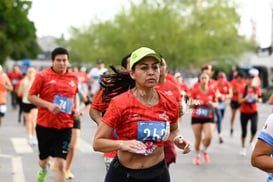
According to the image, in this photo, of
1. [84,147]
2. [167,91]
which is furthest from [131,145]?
[84,147]

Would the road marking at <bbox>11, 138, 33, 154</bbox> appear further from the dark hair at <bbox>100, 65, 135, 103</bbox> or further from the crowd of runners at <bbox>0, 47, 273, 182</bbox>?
the dark hair at <bbox>100, 65, 135, 103</bbox>

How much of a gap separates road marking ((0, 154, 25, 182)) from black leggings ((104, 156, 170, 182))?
480cm

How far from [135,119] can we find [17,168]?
6.21 meters

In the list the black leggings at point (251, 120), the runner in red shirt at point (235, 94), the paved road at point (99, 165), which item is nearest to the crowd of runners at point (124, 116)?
the paved road at point (99, 165)

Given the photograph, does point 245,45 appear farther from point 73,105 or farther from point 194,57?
point 73,105

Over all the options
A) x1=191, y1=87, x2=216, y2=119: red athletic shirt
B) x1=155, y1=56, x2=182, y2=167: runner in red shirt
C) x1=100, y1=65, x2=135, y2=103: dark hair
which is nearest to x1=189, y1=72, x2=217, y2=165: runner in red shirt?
x1=191, y1=87, x2=216, y2=119: red athletic shirt

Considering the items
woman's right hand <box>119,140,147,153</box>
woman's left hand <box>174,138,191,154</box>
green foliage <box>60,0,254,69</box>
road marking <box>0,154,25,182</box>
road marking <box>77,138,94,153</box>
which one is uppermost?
green foliage <box>60,0,254,69</box>

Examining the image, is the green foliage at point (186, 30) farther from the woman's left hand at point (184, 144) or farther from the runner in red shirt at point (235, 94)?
the woman's left hand at point (184, 144)

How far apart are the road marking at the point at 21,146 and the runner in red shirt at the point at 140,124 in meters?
8.06

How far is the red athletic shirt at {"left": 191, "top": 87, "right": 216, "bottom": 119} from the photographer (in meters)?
11.0

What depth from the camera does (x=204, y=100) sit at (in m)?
11.2

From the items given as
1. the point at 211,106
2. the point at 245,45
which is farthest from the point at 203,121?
the point at 245,45

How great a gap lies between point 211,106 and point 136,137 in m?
6.80

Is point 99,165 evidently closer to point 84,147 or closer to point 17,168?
point 17,168
